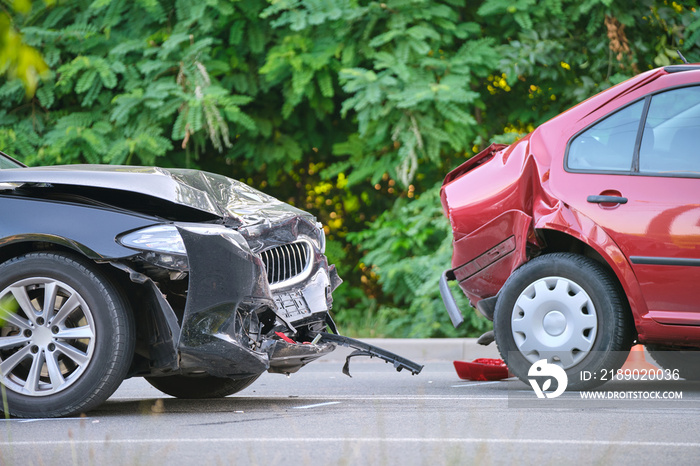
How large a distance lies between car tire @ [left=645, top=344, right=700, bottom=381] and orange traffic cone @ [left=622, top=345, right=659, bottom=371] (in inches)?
13.0

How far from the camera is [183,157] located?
11.1 metres

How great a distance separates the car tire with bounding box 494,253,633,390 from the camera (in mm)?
5395

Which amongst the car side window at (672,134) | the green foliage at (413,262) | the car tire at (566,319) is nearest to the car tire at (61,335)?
the car tire at (566,319)

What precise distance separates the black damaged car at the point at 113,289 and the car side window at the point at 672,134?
93.8 inches

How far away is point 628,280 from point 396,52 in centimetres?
551

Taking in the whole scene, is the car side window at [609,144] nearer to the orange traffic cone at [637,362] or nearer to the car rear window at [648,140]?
the car rear window at [648,140]

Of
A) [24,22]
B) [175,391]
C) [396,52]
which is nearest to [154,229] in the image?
[175,391]

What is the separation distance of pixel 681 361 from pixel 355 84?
4.97 meters

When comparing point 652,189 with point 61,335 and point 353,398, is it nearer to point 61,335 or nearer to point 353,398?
→ point 353,398

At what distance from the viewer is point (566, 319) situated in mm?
5465

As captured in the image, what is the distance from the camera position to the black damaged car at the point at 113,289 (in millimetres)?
4605

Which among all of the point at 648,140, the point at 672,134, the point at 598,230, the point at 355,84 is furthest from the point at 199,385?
the point at 355,84

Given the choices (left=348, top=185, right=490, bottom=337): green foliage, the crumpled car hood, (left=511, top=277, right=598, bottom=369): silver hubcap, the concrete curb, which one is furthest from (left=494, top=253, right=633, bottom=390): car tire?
(left=348, top=185, right=490, bottom=337): green foliage

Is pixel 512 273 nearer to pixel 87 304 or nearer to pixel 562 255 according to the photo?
pixel 562 255
